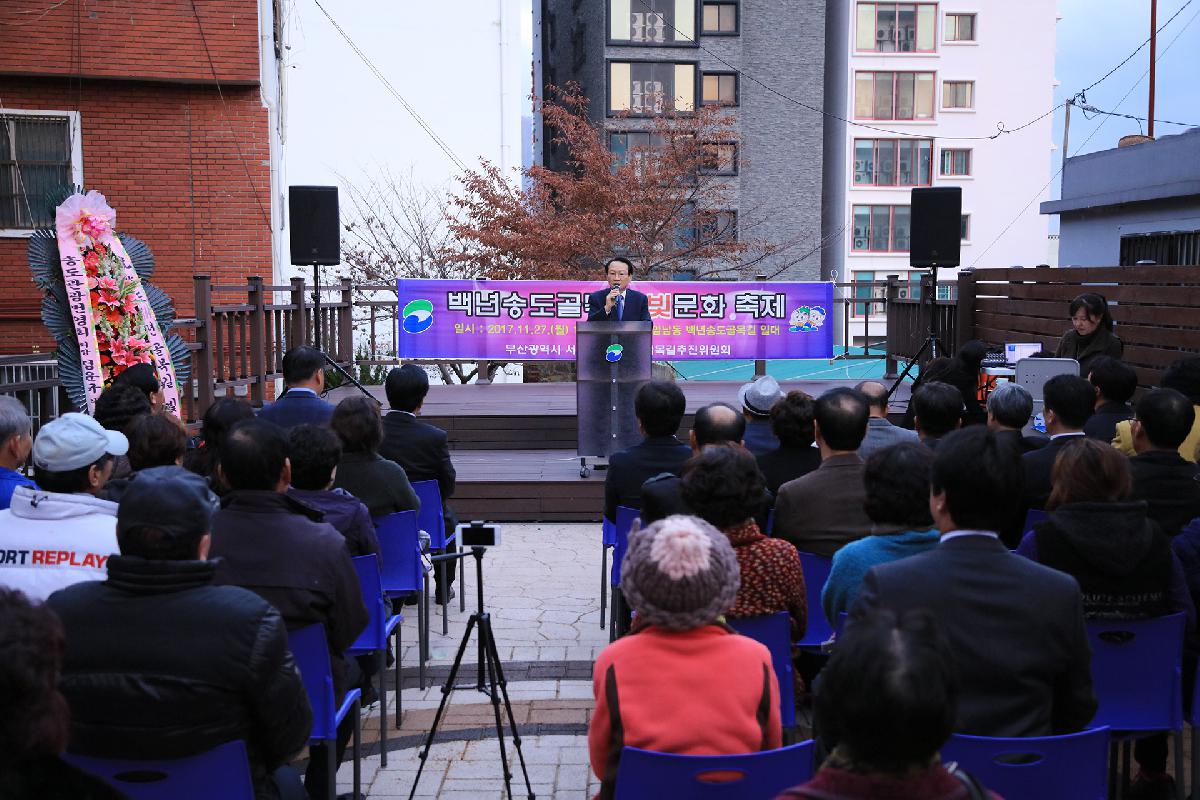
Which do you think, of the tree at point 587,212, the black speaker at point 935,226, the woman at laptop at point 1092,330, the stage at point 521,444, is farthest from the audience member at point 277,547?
the tree at point 587,212

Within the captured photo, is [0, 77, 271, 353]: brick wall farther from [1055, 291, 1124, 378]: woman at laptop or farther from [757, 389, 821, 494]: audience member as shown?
[757, 389, 821, 494]: audience member

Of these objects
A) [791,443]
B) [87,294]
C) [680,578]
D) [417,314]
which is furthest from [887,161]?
[680,578]

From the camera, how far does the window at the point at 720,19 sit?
1292 inches

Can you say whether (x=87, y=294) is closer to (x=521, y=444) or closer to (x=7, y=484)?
(x=7, y=484)

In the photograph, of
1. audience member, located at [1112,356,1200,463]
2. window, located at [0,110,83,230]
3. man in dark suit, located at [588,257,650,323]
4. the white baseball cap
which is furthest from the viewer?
window, located at [0,110,83,230]

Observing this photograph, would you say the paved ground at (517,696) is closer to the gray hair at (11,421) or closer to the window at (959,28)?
the gray hair at (11,421)

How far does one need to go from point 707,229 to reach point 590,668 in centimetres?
2122

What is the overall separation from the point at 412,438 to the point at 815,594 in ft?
7.56

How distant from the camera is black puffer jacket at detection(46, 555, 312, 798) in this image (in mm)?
2111

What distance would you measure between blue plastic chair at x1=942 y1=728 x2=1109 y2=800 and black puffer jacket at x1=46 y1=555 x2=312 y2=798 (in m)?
1.39

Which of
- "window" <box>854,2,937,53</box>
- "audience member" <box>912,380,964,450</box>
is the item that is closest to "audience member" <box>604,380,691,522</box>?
"audience member" <box>912,380,964,450</box>

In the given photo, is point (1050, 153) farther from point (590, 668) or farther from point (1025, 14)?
point (590, 668)

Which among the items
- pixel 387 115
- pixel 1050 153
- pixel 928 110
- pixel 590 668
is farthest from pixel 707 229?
pixel 590 668

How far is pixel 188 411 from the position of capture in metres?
8.61
